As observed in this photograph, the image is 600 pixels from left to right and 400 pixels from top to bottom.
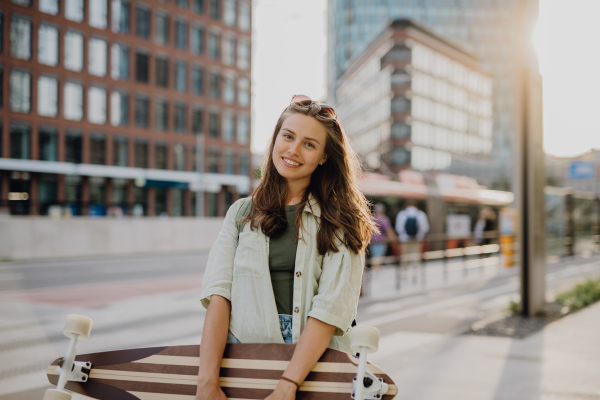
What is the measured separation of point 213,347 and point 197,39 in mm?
44064

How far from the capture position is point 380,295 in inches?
406

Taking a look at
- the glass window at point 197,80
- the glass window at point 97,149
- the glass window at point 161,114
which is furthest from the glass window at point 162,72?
the glass window at point 97,149

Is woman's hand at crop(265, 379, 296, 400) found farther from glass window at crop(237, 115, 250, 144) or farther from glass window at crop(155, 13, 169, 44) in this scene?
glass window at crop(237, 115, 250, 144)

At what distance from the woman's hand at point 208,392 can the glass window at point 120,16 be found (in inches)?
1360

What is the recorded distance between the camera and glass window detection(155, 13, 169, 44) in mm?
38750

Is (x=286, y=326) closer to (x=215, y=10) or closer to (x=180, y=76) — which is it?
(x=180, y=76)

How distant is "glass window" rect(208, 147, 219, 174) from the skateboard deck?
4667 cm

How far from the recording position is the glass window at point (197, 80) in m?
44.8

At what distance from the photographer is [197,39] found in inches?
1703

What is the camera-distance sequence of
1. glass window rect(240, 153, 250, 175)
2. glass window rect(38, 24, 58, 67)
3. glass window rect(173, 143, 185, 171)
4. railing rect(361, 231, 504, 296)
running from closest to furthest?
railing rect(361, 231, 504, 296) < glass window rect(38, 24, 58, 67) < glass window rect(173, 143, 185, 171) < glass window rect(240, 153, 250, 175)

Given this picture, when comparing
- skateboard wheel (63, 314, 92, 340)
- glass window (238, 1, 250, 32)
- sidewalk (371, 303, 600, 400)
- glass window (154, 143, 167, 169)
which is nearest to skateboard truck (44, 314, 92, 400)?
skateboard wheel (63, 314, 92, 340)

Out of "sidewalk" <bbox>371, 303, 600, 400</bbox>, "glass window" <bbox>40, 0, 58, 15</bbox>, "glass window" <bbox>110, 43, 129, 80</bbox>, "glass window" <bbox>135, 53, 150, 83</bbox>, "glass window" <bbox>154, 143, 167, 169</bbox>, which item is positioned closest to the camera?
"sidewalk" <bbox>371, 303, 600, 400</bbox>

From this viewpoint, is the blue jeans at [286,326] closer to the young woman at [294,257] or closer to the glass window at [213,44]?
the young woman at [294,257]

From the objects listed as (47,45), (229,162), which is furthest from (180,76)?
(47,45)
